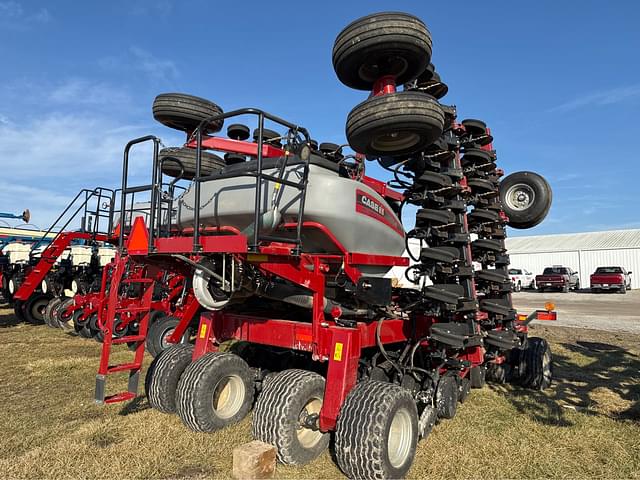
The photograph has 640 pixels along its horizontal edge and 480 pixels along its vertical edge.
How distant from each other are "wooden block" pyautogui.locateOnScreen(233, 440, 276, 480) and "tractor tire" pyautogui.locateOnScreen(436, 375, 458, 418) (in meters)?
1.71

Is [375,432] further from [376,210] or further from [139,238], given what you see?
[139,238]

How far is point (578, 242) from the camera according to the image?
129 ft

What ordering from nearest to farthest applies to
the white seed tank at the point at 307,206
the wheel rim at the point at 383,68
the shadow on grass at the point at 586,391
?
the white seed tank at the point at 307,206 < the wheel rim at the point at 383,68 < the shadow on grass at the point at 586,391

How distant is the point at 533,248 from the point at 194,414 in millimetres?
40860

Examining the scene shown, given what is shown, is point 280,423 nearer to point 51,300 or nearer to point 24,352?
point 24,352

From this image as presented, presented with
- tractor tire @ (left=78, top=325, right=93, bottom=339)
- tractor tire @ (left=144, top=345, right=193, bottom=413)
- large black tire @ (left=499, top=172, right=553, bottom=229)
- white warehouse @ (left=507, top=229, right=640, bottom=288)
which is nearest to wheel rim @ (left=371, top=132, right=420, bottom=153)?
large black tire @ (left=499, top=172, right=553, bottom=229)

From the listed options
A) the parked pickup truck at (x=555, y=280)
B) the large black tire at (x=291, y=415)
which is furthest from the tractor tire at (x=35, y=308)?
the parked pickup truck at (x=555, y=280)

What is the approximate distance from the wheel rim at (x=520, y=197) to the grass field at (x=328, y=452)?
2437 millimetres

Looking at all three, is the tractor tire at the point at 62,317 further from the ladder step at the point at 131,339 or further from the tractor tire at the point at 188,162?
the ladder step at the point at 131,339

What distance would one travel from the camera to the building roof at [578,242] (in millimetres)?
36150

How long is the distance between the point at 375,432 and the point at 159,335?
5472mm

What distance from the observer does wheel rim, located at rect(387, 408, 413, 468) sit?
11.3 feet

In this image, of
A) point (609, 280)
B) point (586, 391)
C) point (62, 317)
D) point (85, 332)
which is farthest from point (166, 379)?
point (609, 280)

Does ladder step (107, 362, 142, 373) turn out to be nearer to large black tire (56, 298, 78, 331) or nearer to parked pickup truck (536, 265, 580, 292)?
large black tire (56, 298, 78, 331)
